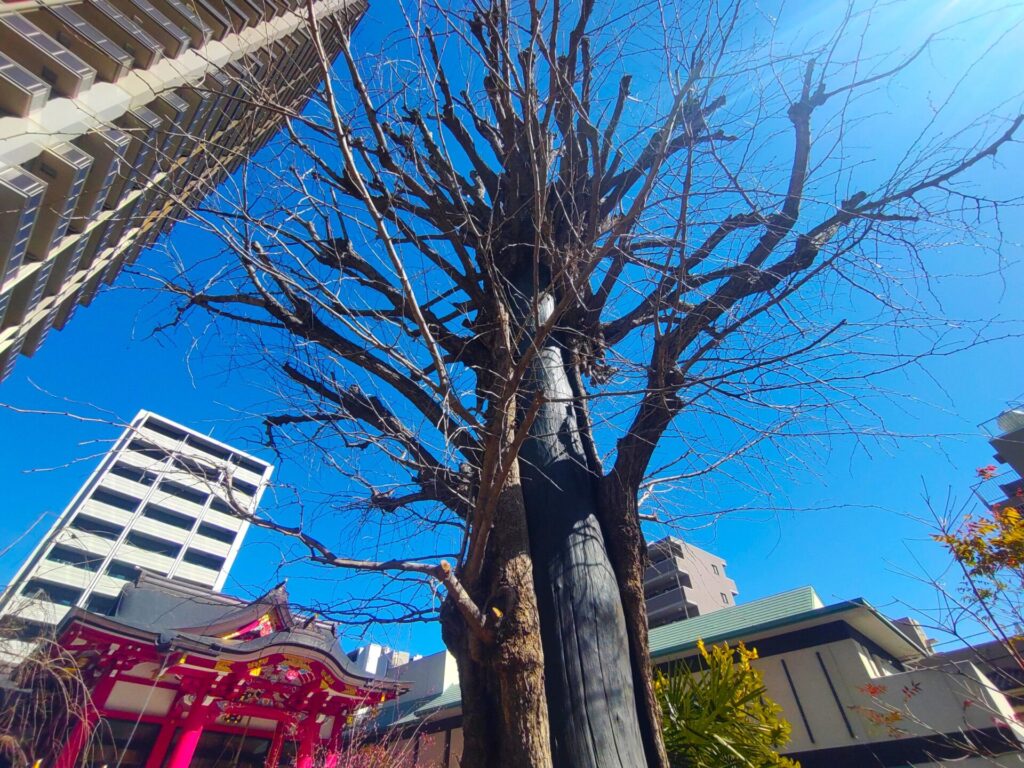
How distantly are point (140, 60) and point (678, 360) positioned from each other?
13187 millimetres

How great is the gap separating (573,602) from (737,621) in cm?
826

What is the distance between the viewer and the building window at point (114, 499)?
106 ft

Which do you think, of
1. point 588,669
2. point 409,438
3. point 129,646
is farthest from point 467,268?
point 129,646

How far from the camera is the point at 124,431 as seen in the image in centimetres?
160

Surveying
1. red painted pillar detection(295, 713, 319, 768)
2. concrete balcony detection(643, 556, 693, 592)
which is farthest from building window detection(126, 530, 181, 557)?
concrete balcony detection(643, 556, 693, 592)

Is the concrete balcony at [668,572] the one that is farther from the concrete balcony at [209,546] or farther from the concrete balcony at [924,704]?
the concrete balcony at [209,546]

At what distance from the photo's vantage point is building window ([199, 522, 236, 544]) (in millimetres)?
36031

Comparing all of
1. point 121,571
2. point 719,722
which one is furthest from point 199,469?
point 121,571

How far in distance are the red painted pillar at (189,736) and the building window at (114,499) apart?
32.2m

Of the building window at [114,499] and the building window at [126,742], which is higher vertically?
the building window at [114,499]

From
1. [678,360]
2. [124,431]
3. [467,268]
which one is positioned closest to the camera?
[124,431]

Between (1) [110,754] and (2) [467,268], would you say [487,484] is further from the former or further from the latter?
(1) [110,754]

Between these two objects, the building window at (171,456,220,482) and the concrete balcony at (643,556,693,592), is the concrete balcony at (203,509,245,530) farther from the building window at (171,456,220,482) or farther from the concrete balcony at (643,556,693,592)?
the building window at (171,456,220,482)

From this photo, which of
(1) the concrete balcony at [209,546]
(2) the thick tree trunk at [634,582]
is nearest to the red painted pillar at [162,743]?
(2) the thick tree trunk at [634,582]
